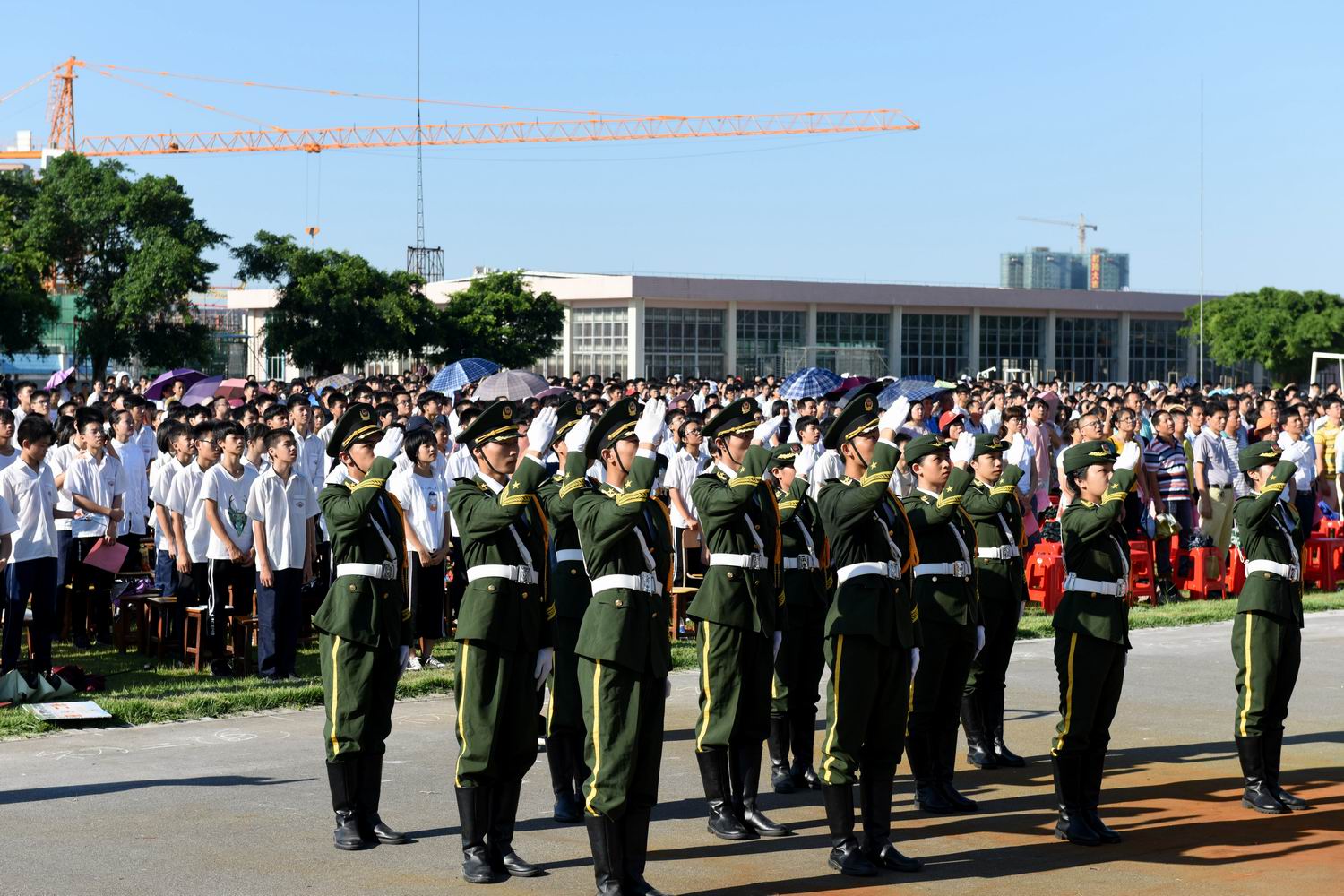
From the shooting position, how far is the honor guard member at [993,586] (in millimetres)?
9055

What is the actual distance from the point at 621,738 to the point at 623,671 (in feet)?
0.91

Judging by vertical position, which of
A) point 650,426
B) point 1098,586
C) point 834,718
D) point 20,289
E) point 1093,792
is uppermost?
point 20,289

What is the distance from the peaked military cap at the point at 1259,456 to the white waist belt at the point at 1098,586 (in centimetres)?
134

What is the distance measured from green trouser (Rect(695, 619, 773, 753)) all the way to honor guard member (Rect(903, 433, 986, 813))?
0.93 meters

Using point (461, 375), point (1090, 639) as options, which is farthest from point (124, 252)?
point (1090, 639)

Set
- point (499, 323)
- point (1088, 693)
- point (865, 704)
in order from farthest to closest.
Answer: point (499, 323) < point (1088, 693) < point (865, 704)

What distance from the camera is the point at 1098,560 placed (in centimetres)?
791

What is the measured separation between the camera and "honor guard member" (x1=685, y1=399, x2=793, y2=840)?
7.73 m

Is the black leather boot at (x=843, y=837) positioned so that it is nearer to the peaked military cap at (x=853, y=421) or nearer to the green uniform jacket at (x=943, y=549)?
the green uniform jacket at (x=943, y=549)

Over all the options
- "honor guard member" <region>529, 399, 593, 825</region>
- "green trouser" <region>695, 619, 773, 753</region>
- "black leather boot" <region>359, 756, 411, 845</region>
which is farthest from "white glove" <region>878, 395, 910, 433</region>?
"black leather boot" <region>359, 756, 411, 845</region>

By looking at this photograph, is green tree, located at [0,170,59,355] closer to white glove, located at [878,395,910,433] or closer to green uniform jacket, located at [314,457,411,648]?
green uniform jacket, located at [314,457,411,648]

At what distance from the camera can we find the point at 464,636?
7094 millimetres

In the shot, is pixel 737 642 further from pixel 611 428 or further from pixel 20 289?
pixel 20 289

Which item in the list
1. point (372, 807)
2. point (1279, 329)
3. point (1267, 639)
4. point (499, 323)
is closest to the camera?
point (372, 807)
